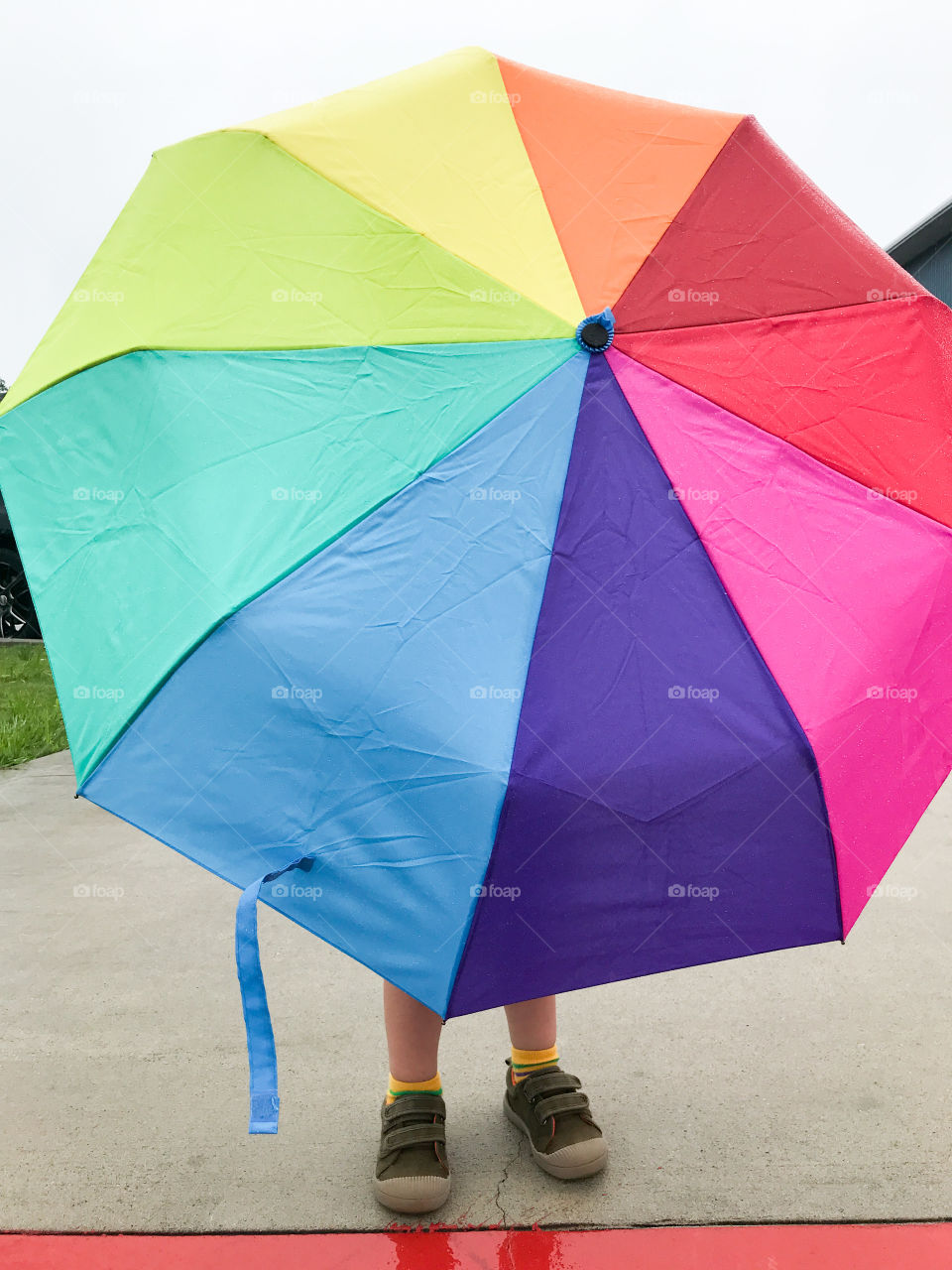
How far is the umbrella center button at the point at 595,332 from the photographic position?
1.66m

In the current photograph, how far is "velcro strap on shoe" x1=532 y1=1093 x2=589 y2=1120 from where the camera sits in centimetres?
212

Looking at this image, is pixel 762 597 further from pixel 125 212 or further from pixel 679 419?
pixel 125 212

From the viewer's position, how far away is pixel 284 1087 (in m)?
2.41

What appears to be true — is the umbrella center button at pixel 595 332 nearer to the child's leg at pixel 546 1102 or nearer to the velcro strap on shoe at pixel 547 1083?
the child's leg at pixel 546 1102

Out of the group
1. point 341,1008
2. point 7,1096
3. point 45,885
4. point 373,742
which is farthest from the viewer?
point 45,885

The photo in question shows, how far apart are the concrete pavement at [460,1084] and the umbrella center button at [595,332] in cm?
153

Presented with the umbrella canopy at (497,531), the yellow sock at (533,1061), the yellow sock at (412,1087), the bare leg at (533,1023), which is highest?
the umbrella canopy at (497,531)

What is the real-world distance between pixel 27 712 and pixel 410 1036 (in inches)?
220

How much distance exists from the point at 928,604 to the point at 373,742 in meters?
0.97

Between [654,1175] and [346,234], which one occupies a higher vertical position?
[346,234]

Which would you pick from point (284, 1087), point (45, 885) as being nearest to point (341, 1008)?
point (284, 1087)

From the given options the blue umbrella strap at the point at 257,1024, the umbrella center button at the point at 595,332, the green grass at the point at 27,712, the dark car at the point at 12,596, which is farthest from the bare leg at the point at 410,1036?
the dark car at the point at 12,596

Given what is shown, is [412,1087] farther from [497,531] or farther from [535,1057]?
[497,531]

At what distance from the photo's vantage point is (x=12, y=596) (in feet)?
36.6
